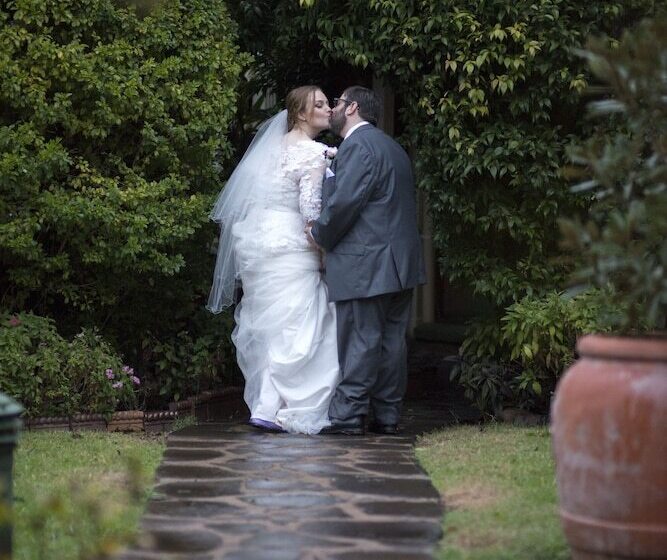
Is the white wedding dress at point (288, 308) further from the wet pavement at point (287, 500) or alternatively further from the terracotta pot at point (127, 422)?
the terracotta pot at point (127, 422)

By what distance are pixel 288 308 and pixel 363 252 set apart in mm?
657

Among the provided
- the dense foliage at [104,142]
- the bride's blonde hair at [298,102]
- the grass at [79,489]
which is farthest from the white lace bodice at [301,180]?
the grass at [79,489]

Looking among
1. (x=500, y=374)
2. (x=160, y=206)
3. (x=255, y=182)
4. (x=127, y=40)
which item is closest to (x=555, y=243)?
(x=500, y=374)

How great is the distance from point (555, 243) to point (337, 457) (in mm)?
2454

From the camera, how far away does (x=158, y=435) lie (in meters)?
8.15

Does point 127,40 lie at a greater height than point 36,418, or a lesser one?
greater

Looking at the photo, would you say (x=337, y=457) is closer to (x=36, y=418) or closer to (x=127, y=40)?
(x=36, y=418)

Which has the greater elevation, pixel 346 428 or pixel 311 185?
pixel 311 185

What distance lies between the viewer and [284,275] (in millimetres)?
8203

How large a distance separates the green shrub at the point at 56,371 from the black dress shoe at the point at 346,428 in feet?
4.74

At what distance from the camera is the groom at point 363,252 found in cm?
787

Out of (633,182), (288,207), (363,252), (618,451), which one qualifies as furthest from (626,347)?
(288,207)

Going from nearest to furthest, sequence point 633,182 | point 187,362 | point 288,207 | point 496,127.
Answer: point 633,182 < point 496,127 < point 288,207 < point 187,362

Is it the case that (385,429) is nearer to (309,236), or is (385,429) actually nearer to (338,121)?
(309,236)
